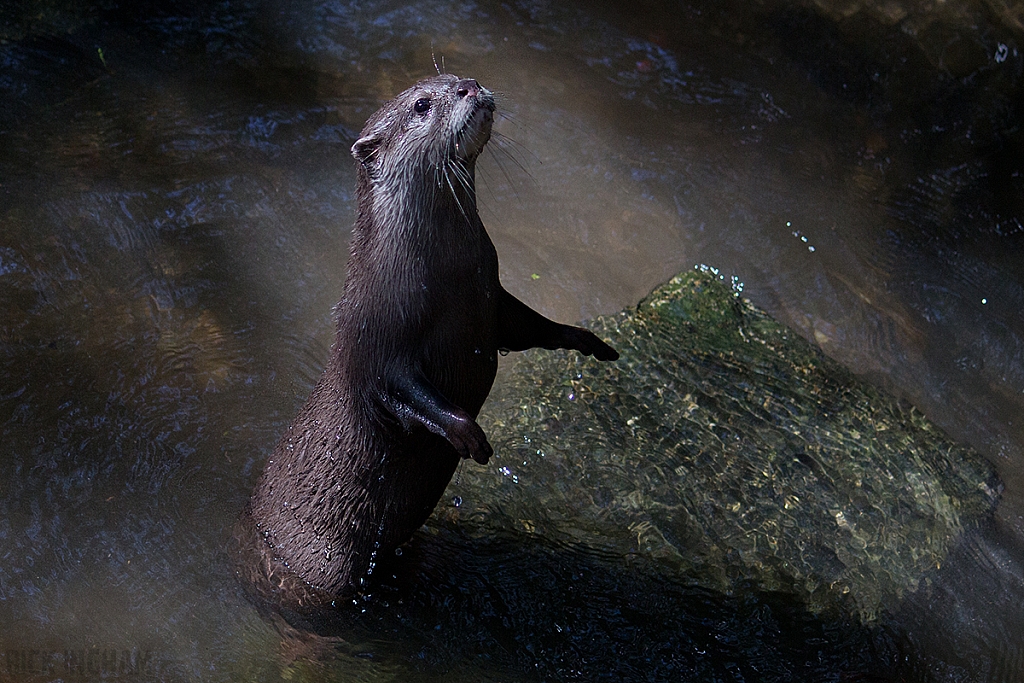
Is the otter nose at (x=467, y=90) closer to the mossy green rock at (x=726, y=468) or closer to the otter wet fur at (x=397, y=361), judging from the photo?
the otter wet fur at (x=397, y=361)

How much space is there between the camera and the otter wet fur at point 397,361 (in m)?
2.17

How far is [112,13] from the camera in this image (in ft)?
14.7

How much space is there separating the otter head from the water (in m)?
0.16

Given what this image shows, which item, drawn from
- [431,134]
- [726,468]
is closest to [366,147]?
[431,134]

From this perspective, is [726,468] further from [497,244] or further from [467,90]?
[467,90]

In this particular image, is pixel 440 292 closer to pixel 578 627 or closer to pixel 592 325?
pixel 578 627

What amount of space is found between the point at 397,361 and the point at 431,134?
0.53 meters

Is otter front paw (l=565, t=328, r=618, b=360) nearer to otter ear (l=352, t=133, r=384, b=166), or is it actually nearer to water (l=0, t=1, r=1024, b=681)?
water (l=0, t=1, r=1024, b=681)

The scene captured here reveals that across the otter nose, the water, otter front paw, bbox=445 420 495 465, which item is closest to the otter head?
the otter nose

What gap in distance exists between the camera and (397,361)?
224 centimetres

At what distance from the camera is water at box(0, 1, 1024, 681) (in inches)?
107

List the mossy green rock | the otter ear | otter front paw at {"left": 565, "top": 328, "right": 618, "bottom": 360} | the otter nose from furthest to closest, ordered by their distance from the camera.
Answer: the mossy green rock
otter front paw at {"left": 565, "top": 328, "right": 618, "bottom": 360}
the otter ear
the otter nose

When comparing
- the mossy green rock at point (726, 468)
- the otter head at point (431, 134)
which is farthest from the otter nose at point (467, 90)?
the mossy green rock at point (726, 468)

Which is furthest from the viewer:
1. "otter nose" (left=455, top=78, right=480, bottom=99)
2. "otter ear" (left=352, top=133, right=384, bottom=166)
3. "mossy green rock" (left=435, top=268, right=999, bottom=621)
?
"mossy green rock" (left=435, top=268, right=999, bottom=621)
